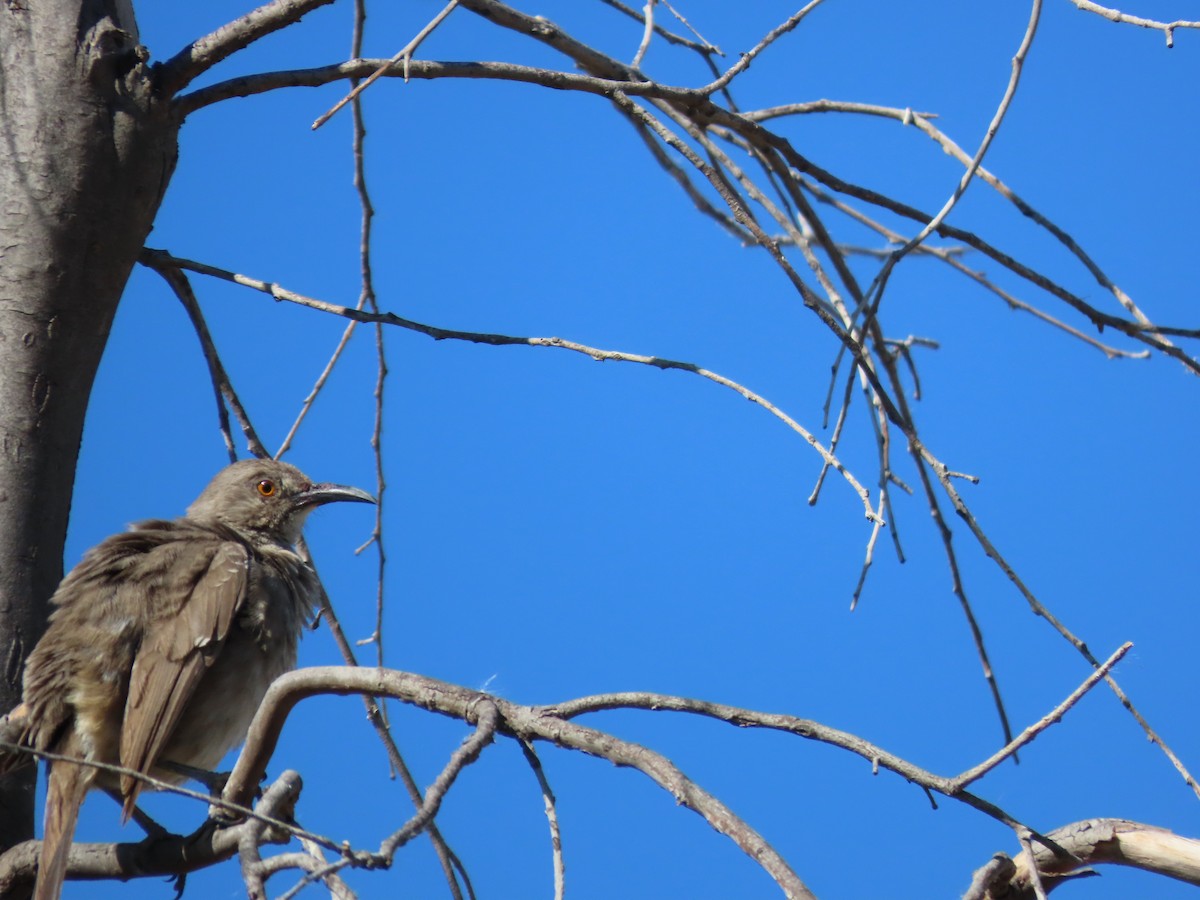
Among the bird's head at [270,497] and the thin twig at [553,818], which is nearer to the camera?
the thin twig at [553,818]

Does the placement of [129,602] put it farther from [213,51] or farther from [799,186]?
[799,186]

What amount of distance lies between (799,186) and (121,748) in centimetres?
251

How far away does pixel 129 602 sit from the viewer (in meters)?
3.48

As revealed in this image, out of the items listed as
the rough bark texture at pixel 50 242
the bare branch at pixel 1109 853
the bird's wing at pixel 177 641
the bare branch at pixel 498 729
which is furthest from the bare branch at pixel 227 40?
the bare branch at pixel 1109 853

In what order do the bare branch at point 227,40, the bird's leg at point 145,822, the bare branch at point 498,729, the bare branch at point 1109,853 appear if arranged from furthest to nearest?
the bare branch at point 227,40
the bird's leg at point 145,822
the bare branch at point 1109,853
the bare branch at point 498,729

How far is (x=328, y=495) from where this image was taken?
185 inches

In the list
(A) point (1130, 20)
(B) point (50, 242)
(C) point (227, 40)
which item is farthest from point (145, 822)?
(A) point (1130, 20)

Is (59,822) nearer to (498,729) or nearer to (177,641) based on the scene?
(177,641)

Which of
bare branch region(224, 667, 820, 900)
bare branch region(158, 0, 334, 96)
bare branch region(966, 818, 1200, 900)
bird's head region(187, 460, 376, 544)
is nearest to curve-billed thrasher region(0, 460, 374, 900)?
bird's head region(187, 460, 376, 544)

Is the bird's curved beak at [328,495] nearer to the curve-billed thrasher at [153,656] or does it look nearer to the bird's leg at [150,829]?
the curve-billed thrasher at [153,656]

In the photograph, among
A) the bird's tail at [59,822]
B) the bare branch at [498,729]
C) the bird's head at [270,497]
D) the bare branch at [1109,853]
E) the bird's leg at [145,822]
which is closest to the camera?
the bare branch at [498,729]

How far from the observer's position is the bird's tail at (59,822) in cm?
271

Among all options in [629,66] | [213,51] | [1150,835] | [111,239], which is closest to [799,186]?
[629,66]

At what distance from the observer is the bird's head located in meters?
4.67
